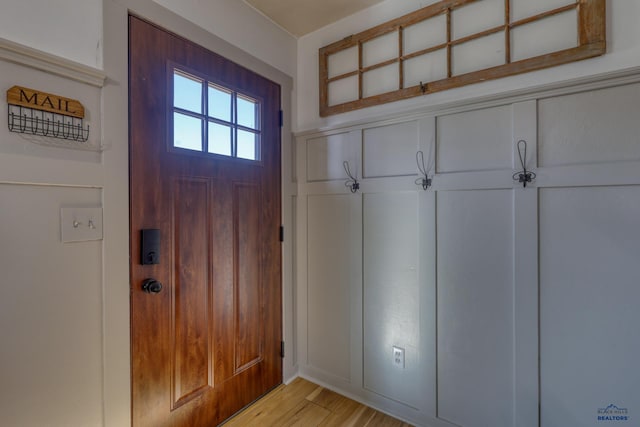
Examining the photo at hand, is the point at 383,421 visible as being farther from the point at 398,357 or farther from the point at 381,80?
the point at 381,80

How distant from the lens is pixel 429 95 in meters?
1.68

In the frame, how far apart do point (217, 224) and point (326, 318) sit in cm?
100

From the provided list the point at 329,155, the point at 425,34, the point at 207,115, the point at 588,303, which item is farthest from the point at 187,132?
the point at 588,303

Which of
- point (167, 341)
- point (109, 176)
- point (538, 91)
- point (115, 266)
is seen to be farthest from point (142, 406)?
point (538, 91)

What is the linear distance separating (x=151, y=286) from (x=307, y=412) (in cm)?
122

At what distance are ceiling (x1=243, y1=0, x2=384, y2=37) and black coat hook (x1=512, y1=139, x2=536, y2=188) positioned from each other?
47.4 inches

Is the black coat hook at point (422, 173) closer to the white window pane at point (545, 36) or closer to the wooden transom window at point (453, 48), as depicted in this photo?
the wooden transom window at point (453, 48)

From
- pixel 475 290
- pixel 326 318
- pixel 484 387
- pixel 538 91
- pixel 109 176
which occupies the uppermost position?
pixel 538 91

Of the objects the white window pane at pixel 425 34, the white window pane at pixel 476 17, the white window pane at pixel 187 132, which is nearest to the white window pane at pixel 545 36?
the white window pane at pixel 476 17

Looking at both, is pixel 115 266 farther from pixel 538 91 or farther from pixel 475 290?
pixel 538 91

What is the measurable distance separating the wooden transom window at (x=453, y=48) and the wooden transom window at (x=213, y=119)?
52cm

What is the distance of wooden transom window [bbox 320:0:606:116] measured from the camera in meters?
1.33

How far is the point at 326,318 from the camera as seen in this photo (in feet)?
6.84

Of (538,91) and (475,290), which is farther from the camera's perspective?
(475,290)
